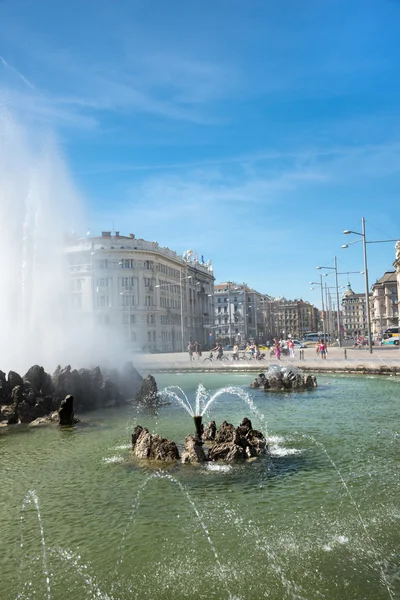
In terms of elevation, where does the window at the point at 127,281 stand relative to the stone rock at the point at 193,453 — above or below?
above

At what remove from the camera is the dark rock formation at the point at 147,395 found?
23.9m

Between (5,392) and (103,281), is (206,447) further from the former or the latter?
(103,281)

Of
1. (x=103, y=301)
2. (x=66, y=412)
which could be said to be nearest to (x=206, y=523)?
(x=66, y=412)

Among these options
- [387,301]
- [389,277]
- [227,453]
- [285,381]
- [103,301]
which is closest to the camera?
[227,453]

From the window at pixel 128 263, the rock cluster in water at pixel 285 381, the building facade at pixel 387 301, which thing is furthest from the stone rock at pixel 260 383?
the building facade at pixel 387 301

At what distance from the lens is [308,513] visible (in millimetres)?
8820

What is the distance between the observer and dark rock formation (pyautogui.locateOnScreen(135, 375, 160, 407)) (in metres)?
23.9

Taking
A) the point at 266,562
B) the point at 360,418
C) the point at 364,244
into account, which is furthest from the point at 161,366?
the point at 266,562

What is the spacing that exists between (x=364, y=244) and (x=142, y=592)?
40.8 m

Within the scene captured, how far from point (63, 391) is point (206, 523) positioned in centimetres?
1499

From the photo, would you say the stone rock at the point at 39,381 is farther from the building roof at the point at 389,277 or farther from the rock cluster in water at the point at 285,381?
the building roof at the point at 389,277

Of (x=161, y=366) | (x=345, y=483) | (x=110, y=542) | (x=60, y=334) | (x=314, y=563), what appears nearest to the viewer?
(x=314, y=563)

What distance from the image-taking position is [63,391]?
22328 mm

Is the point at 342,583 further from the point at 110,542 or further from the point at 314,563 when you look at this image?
the point at 110,542
